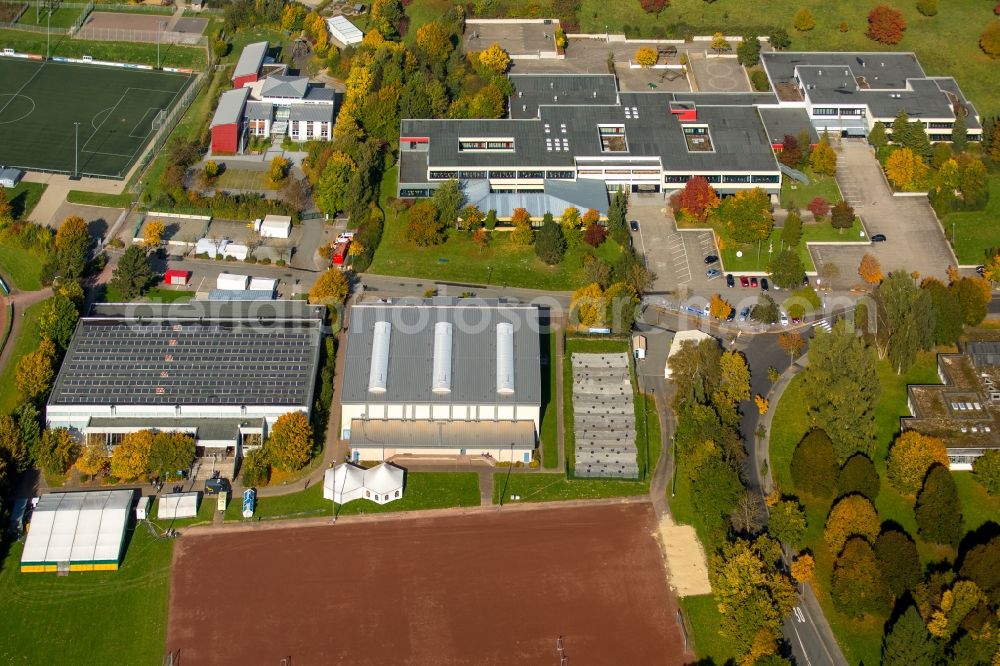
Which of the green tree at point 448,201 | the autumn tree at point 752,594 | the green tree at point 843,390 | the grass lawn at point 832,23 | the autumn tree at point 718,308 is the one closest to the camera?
the autumn tree at point 752,594

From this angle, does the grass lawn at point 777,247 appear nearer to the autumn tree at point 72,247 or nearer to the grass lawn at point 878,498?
the grass lawn at point 878,498

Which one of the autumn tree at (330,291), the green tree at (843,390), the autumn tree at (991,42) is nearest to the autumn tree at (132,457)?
the autumn tree at (330,291)

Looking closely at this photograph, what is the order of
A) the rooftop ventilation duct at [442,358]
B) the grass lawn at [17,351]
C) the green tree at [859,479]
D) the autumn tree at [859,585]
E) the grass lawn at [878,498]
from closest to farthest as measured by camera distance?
the autumn tree at [859,585], the grass lawn at [878,498], the green tree at [859,479], the rooftop ventilation duct at [442,358], the grass lawn at [17,351]

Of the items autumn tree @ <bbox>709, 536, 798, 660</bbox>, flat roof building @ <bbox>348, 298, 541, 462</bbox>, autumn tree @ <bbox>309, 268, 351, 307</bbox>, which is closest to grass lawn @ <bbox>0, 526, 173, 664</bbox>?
flat roof building @ <bbox>348, 298, 541, 462</bbox>

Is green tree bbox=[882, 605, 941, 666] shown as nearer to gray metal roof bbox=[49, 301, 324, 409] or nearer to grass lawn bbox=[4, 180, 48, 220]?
gray metal roof bbox=[49, 301, 324, 409]

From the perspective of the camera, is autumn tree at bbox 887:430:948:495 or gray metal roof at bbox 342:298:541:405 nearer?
autumn tree at bbox 887:430:948:495

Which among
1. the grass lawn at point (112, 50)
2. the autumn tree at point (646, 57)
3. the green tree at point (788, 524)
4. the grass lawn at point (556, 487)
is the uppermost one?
the autumn tree at point (646, 57)

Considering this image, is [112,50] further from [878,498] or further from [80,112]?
[878,498]

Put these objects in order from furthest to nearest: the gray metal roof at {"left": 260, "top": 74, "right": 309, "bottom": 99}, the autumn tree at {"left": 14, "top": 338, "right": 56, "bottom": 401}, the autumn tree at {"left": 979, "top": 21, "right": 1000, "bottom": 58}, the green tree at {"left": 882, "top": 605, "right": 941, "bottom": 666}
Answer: the autumn tree at {"left": 979, "top": 21, "right": 1000, "bottom": 58}, the gray metal roof at {"left": 260, "top": 74, "right": 309, "bottom": 99}, the autumn tree at {"left": 14, "top": 338, "right": 56, "bottom": 401}, the green tree at {"left": 882, "top": 605, "right": 941, "bottom": 666}
